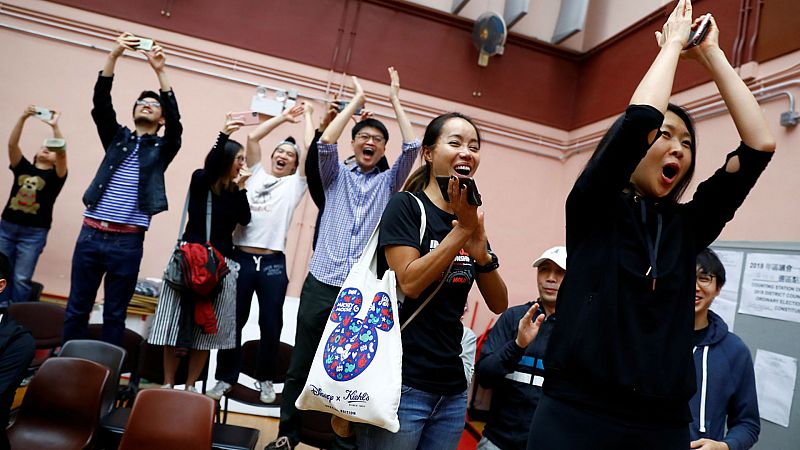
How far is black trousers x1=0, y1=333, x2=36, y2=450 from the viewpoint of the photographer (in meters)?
2.33

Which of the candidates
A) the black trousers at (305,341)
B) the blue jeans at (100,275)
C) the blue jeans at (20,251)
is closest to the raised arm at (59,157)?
the blue jeans at (20,251)

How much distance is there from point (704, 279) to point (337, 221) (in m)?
1.66

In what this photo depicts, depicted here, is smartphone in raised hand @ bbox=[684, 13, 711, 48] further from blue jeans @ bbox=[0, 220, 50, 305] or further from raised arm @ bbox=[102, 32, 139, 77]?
blue jeans @ bbox=[0, 220, 50, 305]

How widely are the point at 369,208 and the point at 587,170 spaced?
1.59m

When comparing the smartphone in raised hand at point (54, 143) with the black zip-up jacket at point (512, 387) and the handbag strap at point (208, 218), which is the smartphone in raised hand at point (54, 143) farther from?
the black zip-up jacket at point (512, 387)

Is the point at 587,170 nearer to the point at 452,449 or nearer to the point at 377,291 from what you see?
the point at 377,291

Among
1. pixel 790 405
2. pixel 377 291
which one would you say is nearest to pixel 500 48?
pixel 790 405

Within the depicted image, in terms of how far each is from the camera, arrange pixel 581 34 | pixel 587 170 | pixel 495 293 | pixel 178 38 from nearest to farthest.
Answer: pixel 587 170, pixel 495 293, pixel 178 38, pixel 581 34

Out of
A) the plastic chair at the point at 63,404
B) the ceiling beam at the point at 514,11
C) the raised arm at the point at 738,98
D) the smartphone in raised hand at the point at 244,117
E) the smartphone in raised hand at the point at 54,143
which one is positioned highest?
the ceiling beam at the point at 514,11

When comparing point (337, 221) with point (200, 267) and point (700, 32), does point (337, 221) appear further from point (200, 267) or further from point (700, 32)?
point (700, 32)

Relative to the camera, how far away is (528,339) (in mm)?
2014

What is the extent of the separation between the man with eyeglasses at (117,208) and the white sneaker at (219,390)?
0.67 m

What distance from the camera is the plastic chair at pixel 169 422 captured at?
7.76ft

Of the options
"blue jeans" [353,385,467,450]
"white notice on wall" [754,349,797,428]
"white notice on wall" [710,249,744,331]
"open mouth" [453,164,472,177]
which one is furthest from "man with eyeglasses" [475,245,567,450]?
"white notice on wall" [710,249,744,331]
